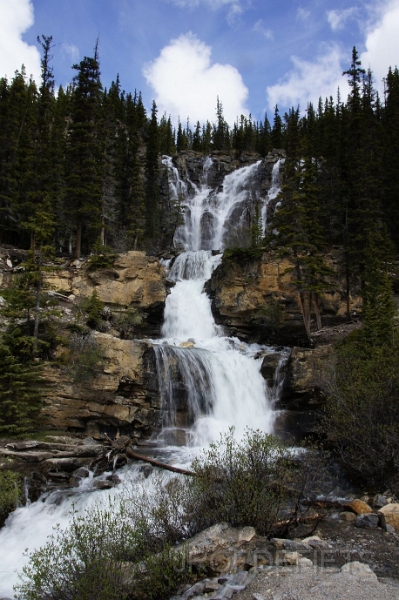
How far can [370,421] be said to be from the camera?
11.6 metres

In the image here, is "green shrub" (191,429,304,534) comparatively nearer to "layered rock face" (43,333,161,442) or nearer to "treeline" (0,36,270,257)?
"layered rock face" (43,333,161,442)

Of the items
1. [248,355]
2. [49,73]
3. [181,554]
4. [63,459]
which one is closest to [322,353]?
[248,355]

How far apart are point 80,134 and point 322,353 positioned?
22240 mm

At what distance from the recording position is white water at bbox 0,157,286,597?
10.2 metres

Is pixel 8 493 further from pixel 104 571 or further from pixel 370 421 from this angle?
pixel 370 421

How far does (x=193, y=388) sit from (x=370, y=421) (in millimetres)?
10066

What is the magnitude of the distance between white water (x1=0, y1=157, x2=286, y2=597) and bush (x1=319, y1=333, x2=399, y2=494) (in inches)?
231

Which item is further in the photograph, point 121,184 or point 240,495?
point 121,184

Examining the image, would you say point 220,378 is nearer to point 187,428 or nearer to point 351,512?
point 187,428

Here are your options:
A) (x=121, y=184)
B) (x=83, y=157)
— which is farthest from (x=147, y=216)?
(x=83, y=157)

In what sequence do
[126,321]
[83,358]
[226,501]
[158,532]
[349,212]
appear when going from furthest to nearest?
[349,212] → [126,321] → [83,358] → [226,501] → [158,532]

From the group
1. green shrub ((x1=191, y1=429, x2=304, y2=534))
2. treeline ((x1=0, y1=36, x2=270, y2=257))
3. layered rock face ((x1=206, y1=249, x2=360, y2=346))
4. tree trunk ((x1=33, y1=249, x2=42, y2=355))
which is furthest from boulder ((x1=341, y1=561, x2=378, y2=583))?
layered rock face ((x1=206, y1=249, x2=360, y2=346))

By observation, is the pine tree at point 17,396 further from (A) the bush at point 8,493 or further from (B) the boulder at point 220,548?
(B) the boulder at point 220,548

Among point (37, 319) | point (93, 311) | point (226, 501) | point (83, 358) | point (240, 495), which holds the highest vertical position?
point (93, 311)
